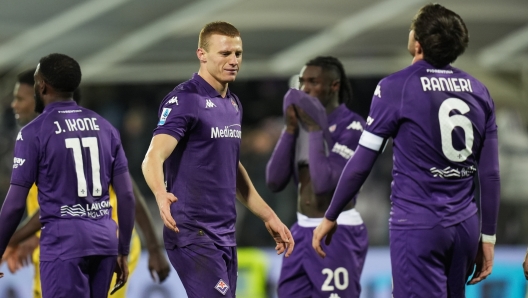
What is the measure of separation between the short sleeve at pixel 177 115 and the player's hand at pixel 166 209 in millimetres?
447

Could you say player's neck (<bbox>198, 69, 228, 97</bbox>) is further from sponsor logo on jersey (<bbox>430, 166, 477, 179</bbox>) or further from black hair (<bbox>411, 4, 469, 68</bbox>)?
sponsor logo on jersey (<bbox>430, 166, 477, 179</bbox>)

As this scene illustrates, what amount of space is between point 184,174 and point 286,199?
5.92 meters

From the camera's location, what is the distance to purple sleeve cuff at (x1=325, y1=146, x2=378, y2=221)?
556 centimetres

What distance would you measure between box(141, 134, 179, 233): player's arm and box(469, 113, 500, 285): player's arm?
1771 mm

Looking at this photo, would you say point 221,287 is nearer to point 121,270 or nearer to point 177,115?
point 177,115

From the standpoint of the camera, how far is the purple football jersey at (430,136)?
17.6ft

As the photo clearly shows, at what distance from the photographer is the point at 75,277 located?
5.87 meters

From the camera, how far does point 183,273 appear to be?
218 inches

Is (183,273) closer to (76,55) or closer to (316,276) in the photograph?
(316,276)

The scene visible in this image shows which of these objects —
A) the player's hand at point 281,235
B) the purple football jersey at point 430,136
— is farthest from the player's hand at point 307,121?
the purple football jersey at point 430,136

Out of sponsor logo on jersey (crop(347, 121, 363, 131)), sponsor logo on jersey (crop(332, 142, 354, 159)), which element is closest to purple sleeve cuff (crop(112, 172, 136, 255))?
sponsor logo on jersey (crop(332, 142, 354, 159))

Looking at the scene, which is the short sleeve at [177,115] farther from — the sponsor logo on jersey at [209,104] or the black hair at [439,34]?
the black hair at [439,34]

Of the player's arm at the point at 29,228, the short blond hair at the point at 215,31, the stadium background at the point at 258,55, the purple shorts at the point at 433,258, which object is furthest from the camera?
the stadium background at the point at 258,55

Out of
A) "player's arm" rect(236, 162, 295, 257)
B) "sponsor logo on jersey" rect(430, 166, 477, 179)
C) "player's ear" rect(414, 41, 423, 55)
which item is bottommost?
"player's arm" rect(236, 162, 295, 257)
